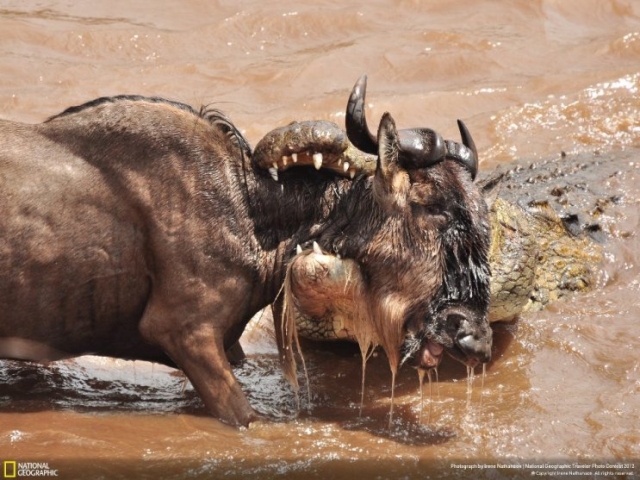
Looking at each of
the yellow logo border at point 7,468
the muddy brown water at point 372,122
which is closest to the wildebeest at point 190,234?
the muddy brown water at point 372,122

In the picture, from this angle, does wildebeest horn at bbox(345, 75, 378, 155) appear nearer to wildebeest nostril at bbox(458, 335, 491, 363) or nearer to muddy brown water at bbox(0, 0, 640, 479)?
wildebeest nostril at bbox(458, 335, 491, 363)

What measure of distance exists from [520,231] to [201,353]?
2615 millimetres

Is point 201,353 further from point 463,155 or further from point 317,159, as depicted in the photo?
point 463,155

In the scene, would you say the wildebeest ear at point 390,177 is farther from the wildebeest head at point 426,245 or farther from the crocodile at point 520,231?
the crocodile at point 520,231

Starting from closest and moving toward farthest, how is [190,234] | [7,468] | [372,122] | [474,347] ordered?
1. [7,468]
2. [474,347]
3. [190,234]
4. [372,122]

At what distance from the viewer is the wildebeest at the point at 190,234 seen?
4.89 m

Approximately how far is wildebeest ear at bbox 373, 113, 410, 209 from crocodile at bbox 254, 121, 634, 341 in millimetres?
282

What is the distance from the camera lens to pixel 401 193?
16.1 feet

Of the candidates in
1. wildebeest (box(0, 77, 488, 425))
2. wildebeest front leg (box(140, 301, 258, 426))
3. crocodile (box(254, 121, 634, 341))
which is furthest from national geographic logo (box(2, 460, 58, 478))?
crocodile (box(254, 121, 634, 341))

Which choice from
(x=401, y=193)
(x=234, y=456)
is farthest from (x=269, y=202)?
(x=234, y=456)

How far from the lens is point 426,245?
4.87 m

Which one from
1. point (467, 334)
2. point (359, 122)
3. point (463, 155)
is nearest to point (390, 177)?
point (359, 122)

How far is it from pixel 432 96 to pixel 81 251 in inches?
212

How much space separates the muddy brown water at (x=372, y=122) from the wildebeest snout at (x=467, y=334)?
0.56m
